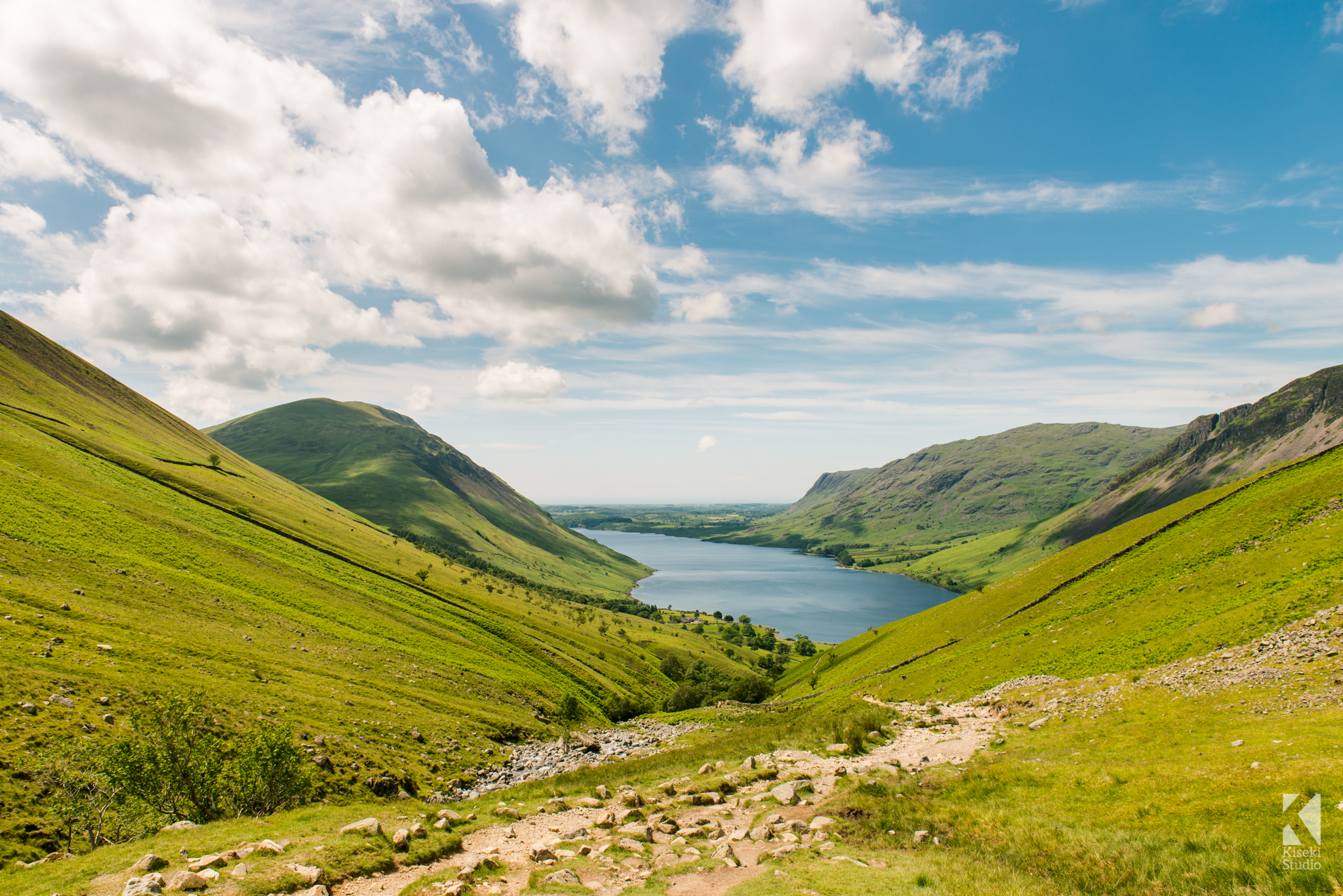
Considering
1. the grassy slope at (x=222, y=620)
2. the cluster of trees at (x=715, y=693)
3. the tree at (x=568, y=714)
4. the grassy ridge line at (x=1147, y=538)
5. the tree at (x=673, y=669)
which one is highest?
the grassy ridge line at (x=1147, y=538)

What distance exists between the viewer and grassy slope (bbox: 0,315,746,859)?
1384 inches

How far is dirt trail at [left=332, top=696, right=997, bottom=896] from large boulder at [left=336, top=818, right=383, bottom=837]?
2.96 metres

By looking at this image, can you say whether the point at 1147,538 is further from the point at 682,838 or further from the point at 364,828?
the point at 364,828

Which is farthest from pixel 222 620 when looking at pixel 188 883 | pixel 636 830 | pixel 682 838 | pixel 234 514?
pixel 682 838

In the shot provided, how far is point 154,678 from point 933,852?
4867cm

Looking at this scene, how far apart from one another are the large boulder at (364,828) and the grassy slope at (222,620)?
13.8 m

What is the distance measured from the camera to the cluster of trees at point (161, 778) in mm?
22562

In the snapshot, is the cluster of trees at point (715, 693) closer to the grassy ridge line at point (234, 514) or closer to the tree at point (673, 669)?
the tree at point (673, 669)

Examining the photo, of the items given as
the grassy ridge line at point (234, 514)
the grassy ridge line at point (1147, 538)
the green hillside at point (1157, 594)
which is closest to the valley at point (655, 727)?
the green hillside at point (1157, 594)

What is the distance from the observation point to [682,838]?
65.6 feet

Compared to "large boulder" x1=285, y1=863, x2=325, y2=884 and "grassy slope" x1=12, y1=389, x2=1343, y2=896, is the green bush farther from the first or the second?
"grassy slope" x1=12, y1=389, x2=1343, y2=896

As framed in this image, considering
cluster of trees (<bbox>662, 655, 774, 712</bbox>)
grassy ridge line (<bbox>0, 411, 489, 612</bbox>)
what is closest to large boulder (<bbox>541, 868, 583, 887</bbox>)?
cluster of trees (<bbox>662, 655, 774, 712</bbox>)

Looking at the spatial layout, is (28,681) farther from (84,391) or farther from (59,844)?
(84,391)

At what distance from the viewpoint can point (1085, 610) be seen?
50750 mm
